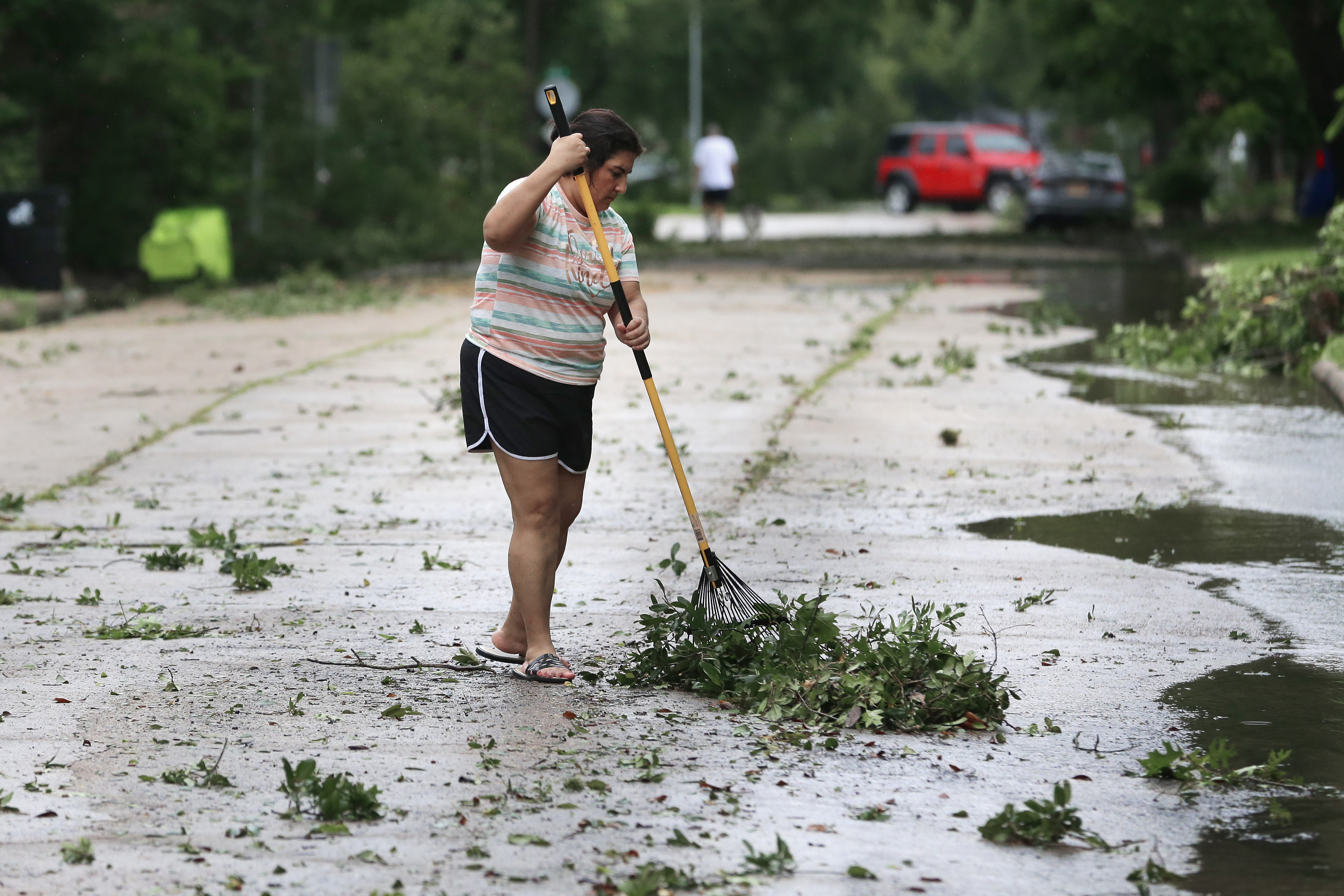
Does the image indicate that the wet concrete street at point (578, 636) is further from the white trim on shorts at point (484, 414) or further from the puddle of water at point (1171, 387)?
the white trim on shorts at point (484, 414)

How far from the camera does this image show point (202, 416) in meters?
11.6

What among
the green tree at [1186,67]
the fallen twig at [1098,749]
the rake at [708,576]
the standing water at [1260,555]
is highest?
the green tree at [1186,67]

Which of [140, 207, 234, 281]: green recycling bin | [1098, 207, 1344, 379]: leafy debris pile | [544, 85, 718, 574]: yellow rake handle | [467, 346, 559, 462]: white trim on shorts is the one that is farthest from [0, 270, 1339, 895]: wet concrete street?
[140, 207, 234, 281]: green recycling bin

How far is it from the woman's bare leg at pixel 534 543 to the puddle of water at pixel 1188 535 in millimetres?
2791

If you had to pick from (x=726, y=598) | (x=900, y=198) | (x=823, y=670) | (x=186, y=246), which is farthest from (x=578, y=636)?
(x=900, y=198)

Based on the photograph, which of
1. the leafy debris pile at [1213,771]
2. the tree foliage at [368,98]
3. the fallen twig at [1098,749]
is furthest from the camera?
the tree foliage at [368,98]

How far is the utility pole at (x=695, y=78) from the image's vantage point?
63906 millimetres

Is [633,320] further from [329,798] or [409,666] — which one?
[329,798]

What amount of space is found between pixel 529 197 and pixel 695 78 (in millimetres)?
60315

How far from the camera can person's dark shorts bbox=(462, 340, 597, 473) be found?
5.44 m

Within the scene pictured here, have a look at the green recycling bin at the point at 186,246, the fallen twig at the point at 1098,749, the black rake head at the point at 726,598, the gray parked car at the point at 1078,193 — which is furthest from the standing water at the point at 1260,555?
the gray parked car at the point at 1078,193

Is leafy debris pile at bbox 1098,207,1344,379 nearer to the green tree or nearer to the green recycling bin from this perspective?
the green tree

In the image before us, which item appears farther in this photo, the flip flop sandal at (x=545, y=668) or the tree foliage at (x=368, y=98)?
the tree foliage at (x=368, y=98)

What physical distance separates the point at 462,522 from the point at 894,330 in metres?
9.00
